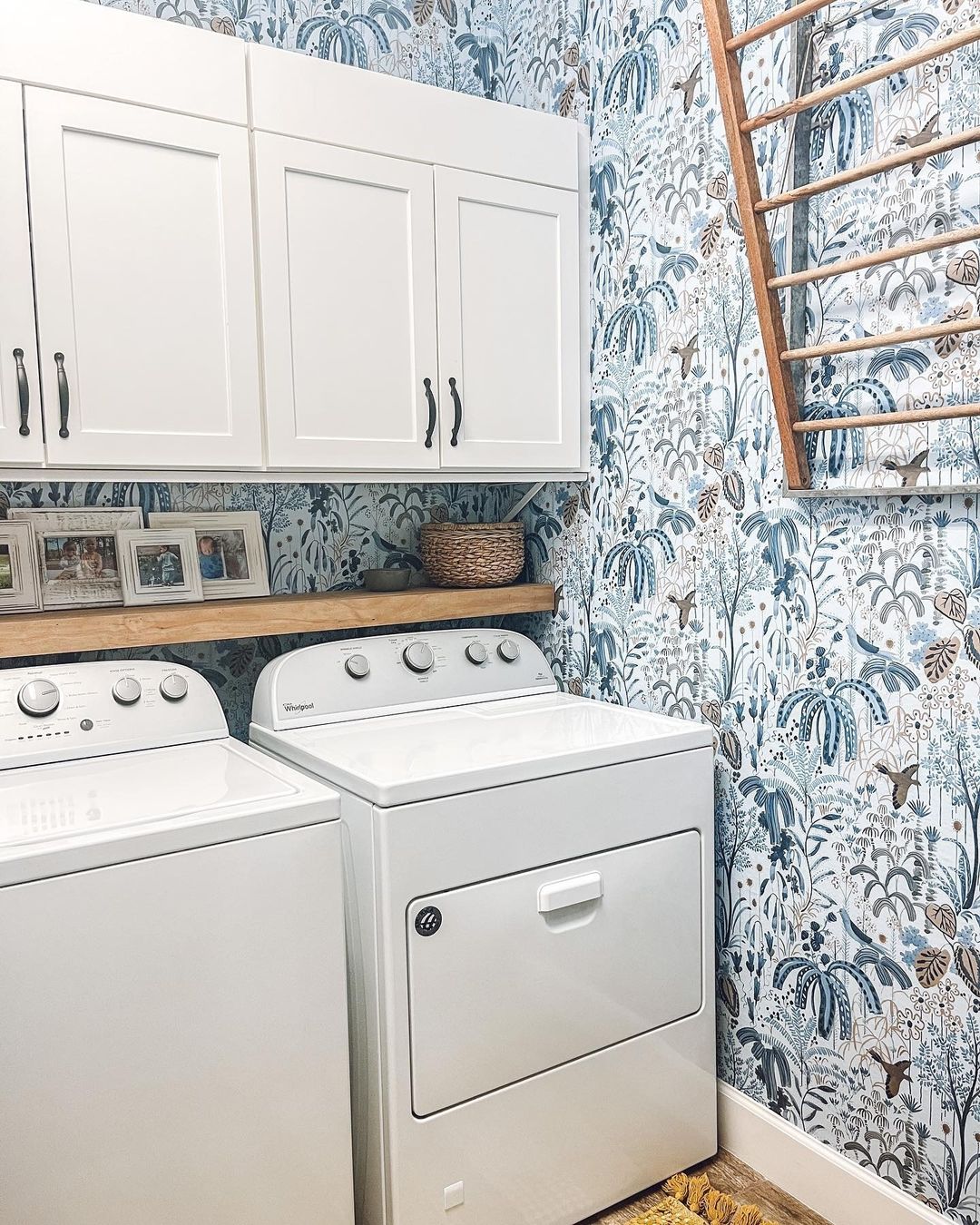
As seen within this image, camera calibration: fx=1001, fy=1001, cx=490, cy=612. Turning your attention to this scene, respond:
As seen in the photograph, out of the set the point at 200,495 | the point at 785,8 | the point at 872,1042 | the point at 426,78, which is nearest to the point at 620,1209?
the point at 872,1042

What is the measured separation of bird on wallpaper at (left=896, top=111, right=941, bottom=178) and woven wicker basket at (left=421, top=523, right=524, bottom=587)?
117 centimetres

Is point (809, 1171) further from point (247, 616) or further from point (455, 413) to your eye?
point (455, 413)

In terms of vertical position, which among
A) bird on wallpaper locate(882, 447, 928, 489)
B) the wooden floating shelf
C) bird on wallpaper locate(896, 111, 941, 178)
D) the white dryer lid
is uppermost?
bird on wallpaper locate(896, 111, 941, 178)

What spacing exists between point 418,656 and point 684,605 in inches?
23.8

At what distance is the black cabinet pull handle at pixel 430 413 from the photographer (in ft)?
6.89

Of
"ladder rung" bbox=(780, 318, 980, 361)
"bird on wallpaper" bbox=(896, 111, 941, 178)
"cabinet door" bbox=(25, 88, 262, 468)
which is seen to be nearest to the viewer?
"ladder rung" bbox=(780, 318, 980, 361)

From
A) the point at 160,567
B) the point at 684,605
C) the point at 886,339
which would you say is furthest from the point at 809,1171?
the point at 160,567

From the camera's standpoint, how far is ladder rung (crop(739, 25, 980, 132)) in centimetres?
134

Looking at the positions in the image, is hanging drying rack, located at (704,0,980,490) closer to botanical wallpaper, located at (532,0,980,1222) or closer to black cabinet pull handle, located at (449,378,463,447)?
botanical wallpaper, located at (532,0,980,1222)

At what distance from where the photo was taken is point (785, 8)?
182 centimetres

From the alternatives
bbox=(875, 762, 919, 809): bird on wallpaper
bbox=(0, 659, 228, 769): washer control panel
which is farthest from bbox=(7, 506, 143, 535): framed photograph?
bbox=(875, 762, 919, 809): bird on wallpaper

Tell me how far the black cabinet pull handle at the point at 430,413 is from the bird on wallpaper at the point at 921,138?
0.97 meters

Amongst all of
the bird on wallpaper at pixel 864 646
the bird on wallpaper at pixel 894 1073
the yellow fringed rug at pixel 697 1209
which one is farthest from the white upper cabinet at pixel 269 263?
the yellow fringed rug at pixel 697 1209

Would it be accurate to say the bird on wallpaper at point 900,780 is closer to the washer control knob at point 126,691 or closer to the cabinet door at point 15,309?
the washer control knob at point 126,691
